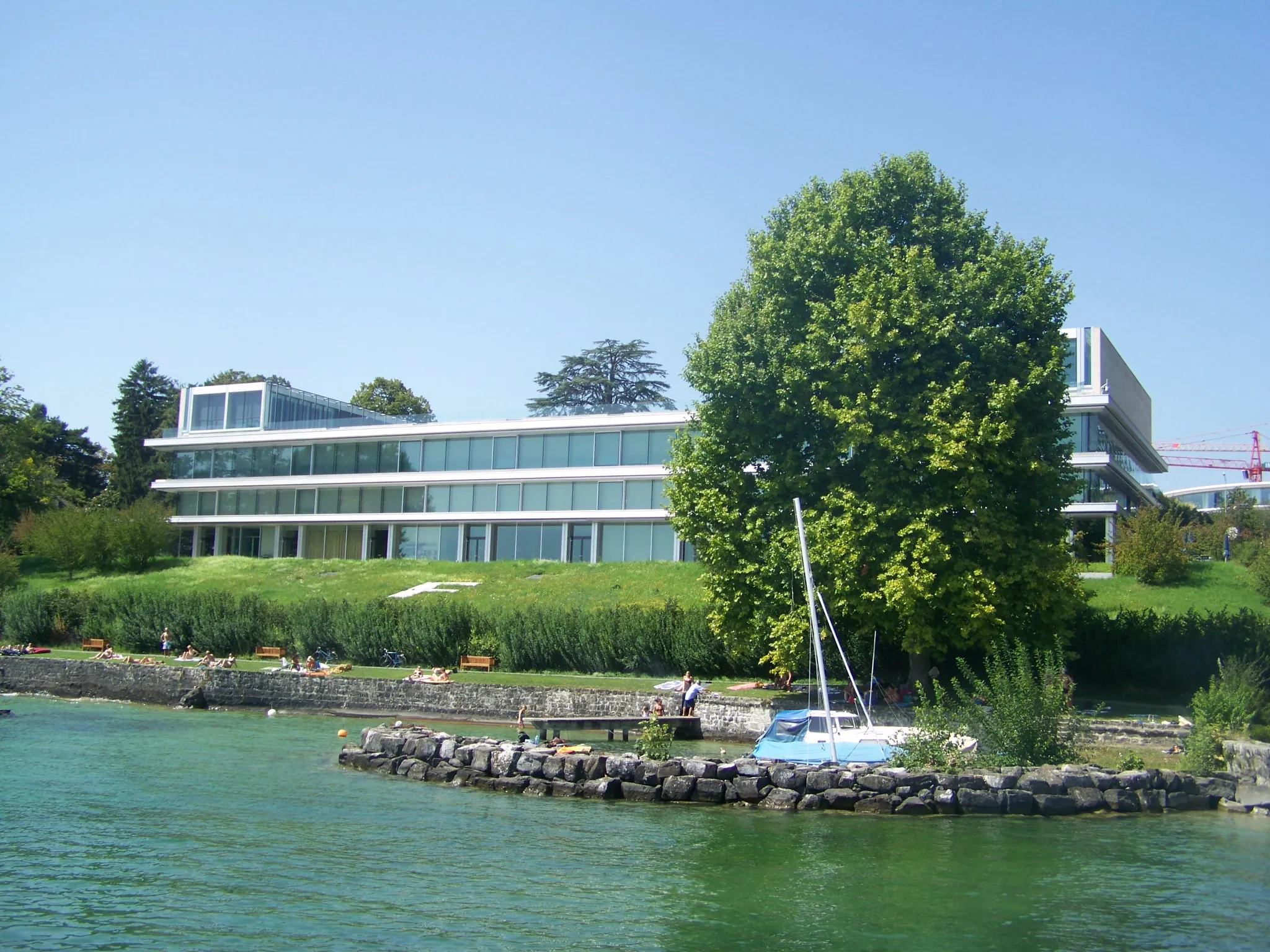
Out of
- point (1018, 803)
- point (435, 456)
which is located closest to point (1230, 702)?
point (1018, 803)

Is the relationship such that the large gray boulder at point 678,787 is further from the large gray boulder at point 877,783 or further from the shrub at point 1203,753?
the shrub at point 1203,753

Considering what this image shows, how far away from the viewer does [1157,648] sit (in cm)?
3797

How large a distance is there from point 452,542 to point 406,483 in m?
5.49

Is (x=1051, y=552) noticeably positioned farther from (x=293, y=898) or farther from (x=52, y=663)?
(x=52, y=663)

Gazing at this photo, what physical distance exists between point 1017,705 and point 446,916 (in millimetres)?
13799

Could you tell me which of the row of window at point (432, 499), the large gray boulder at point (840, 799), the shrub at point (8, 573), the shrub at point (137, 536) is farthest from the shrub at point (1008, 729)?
the shrub at point (137, 536)

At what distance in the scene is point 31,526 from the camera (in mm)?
84750

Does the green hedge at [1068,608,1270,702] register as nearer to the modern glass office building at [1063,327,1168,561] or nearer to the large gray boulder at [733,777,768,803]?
the modern glass office building at [1063,327,1168,561]

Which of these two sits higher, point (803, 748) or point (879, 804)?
point (803, 748)

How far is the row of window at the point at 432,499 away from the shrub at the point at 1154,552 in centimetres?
2487

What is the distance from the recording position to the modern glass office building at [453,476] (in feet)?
219

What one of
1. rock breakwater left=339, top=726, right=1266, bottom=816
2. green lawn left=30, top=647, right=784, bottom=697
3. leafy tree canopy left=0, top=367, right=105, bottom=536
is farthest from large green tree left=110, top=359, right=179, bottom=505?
rock breakwater left=339, top=726, right=1266, bottom=816

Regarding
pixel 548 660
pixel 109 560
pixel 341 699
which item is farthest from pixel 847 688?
pixel 109 560

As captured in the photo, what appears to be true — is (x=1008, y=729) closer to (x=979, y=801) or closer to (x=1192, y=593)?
(x=979, y=801)
